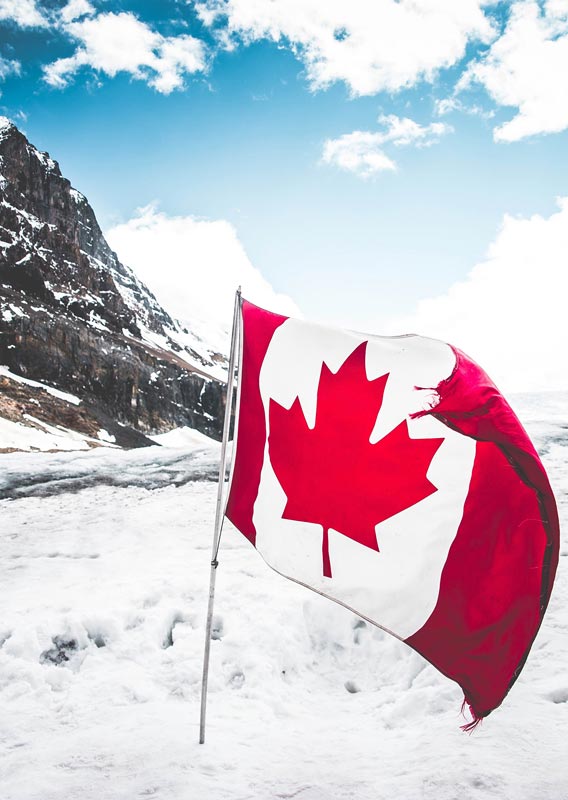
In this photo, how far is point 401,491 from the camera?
339 cm

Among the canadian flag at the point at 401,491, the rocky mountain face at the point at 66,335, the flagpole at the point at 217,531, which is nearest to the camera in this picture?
the canadian flag at the point at 401,491

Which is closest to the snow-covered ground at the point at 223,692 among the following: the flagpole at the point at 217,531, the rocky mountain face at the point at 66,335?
the flagpole at the point at 217,531

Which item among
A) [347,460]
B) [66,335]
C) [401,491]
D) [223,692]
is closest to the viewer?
[401,491]

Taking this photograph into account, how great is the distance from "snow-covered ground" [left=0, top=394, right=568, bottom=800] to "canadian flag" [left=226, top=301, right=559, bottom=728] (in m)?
0.88

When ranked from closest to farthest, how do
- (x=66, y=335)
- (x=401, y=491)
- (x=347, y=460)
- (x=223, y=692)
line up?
(x=401, y=491), (x=347, y=460), (x=223, y=692), (x=66, y=335)

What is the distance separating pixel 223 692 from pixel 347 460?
8.47 feet

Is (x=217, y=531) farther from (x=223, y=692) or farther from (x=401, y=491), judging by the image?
(x=223, y=692)

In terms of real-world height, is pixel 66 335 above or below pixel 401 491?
above

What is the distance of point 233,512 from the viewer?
373cm

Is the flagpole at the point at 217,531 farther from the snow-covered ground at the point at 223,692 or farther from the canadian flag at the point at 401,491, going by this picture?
the snow-covered ground at the point at 223,692

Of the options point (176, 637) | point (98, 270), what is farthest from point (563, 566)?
point (98, 270)

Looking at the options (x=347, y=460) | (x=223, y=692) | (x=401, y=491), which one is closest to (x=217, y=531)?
(x=347, y=460)

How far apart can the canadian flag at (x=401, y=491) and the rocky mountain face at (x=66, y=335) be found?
31.2 m

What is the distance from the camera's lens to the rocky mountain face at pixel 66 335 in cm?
4872
